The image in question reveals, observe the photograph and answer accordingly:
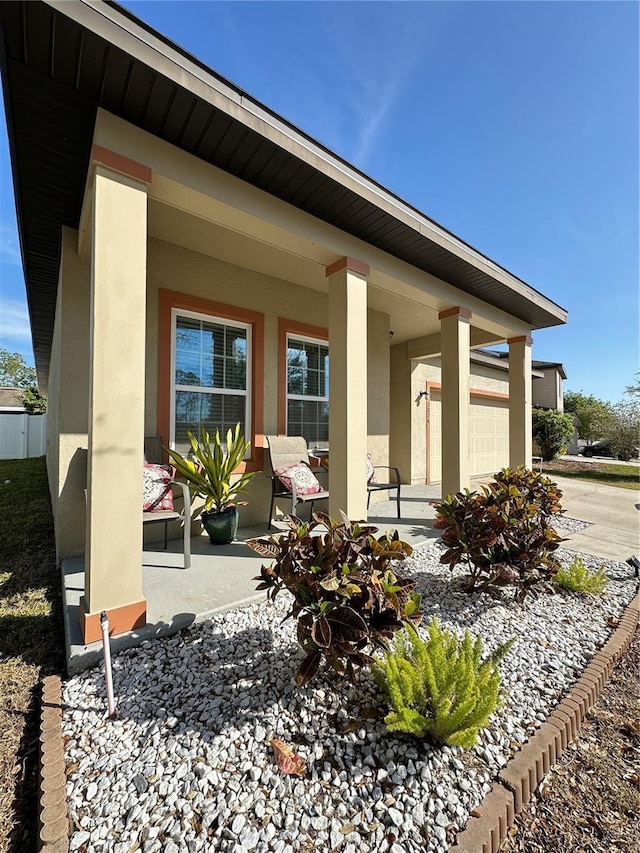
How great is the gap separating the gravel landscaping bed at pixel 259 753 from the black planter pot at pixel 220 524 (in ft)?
5.06

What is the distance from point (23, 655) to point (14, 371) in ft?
139

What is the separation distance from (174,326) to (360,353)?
7.60ft

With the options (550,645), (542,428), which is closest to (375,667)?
(550,645)

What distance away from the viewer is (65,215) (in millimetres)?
3646

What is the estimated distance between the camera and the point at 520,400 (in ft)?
23.0

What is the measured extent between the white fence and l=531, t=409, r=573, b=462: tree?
2053 cm

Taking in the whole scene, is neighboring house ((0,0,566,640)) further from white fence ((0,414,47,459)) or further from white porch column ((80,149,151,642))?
white fence ((0,414,47,459))

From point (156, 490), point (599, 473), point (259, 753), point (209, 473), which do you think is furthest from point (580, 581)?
point (599, 473)

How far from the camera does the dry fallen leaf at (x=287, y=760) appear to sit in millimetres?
1562

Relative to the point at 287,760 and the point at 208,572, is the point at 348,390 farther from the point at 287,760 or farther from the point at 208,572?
the point at 287,760

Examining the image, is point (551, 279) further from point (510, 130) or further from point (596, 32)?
point (596, 32)

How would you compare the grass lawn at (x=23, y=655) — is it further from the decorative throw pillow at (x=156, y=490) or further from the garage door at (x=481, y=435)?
the garage door at (x=481, y=435)

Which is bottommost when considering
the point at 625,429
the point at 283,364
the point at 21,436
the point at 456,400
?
the point at 21,436

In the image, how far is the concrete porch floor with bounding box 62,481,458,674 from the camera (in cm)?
239
